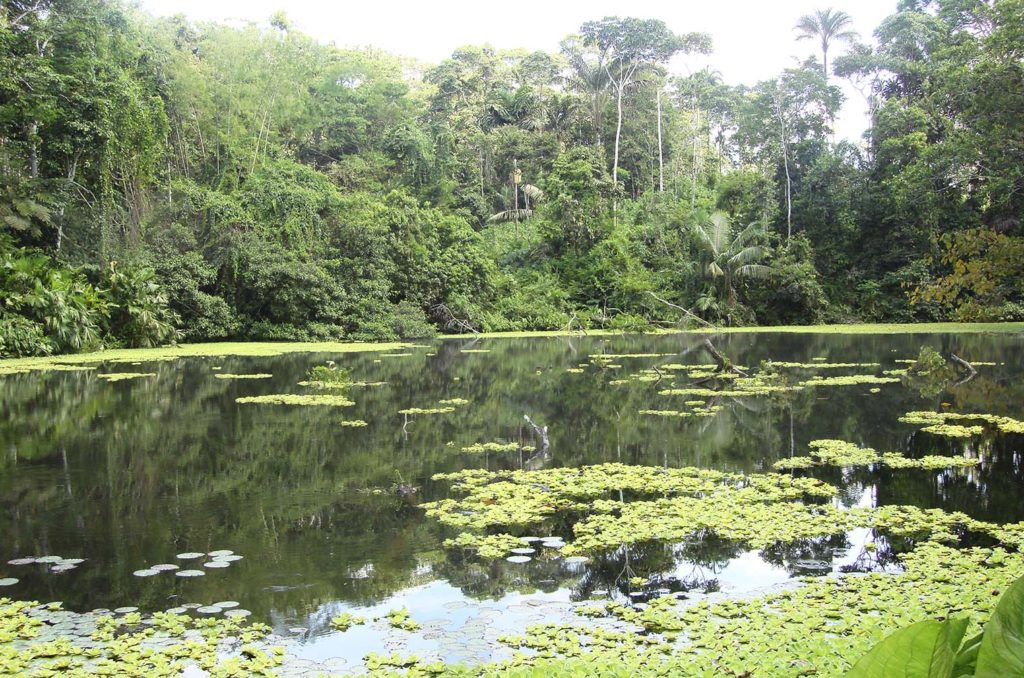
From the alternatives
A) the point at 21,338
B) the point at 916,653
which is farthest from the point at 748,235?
the point at 916,653

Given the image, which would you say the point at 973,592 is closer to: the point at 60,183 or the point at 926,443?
the point at 926,443

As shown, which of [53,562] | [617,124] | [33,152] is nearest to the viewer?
[53,562]

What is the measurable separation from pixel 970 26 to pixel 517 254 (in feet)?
69.1

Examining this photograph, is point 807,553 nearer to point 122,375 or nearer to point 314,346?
point 122,375

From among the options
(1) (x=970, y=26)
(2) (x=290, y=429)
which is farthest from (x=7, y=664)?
(1) (x=970, y=26)

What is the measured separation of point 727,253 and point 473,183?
47.4 feet

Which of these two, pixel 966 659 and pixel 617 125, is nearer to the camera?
pixel 966 659

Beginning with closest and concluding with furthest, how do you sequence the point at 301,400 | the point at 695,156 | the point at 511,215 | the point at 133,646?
the point at 133,646, the point at 301,400, the point at 511,215, the point at 695,156

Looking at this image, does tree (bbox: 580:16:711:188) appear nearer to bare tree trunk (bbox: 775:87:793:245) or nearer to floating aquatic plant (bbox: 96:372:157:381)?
bare tree trunk (bbox: 775:87:793:245)

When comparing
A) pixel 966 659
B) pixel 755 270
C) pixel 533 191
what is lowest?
pixel 966 659

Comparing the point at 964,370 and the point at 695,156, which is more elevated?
the point at 695,156

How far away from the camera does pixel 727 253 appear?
2973 centimetres

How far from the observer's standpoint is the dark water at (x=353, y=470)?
15.0 feet

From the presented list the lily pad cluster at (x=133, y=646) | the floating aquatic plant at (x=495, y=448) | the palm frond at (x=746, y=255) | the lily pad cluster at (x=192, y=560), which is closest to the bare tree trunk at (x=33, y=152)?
the floating aquatic plant at (x=495, y=448)
